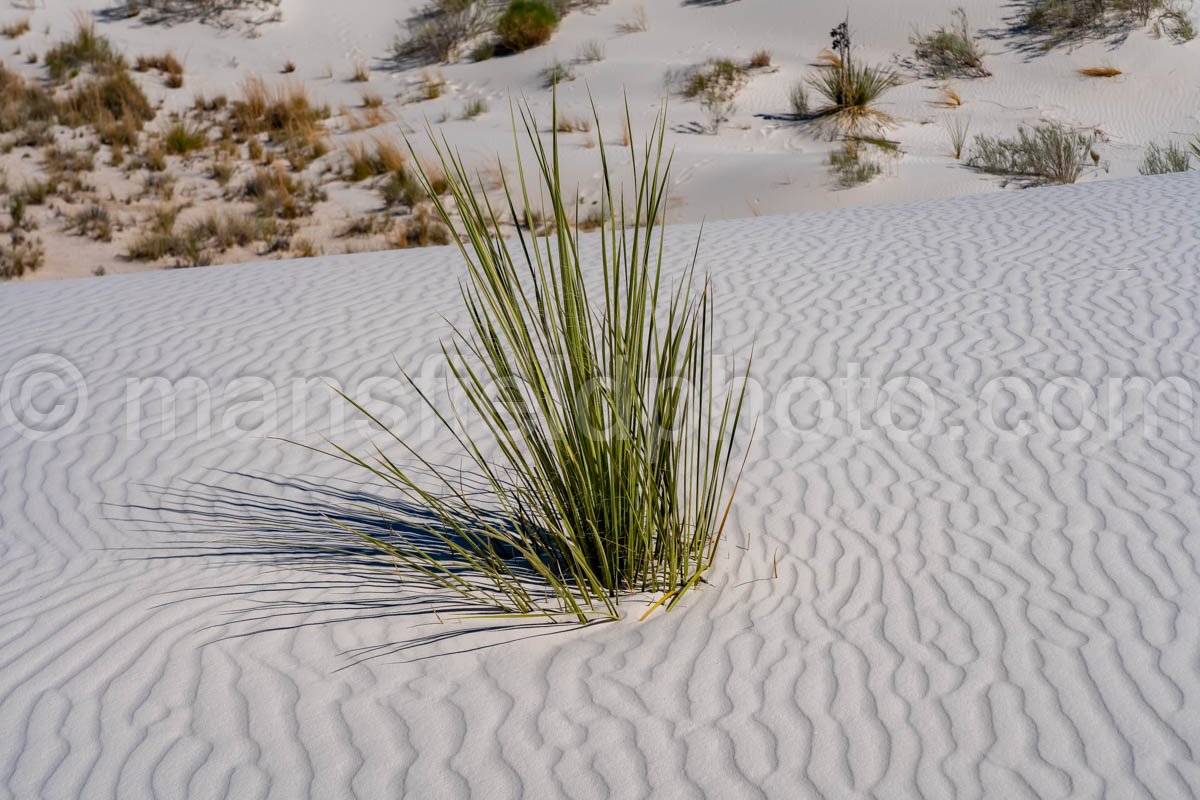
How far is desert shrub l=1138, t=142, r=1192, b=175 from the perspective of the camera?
529 inches

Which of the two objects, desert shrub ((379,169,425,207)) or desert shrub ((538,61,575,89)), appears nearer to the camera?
desert shrub ((379,169,425,207))

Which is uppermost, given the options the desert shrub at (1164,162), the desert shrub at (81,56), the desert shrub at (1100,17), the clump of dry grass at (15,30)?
the clump of dry grass at (15,30)

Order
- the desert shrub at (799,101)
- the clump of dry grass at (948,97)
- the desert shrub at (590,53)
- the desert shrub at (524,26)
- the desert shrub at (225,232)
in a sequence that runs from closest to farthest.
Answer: the desert shrub at (225,232) → the desert shrub at (799,101) → the clump of dry grass at (948,97) → the desert shrub at (590,53) → the desert shrub at (524,26)

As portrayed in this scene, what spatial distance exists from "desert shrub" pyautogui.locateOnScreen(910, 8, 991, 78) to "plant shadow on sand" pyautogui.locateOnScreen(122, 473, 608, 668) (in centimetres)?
1710

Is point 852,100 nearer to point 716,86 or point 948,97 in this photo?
point 948,97

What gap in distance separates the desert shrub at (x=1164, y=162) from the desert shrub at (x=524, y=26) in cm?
1207

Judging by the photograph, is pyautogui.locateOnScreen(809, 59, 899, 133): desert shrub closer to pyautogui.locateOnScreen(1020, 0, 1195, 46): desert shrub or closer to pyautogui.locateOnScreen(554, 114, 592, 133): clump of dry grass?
pyautogui.locateOnScreen(554, 114, 592, 133): clump of dry grass

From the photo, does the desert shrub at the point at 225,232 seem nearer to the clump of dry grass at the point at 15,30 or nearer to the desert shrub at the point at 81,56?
the desert shrub at the point at 81,56

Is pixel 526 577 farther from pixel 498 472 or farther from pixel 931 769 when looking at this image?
pixel 931 769

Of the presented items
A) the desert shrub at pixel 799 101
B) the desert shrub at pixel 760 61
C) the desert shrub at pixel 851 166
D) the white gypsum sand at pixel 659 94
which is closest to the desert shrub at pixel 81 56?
the white gypsum sand at pixel 659 94

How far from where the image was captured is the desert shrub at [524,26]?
2159 cm

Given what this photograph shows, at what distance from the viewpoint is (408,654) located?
3.65 metres

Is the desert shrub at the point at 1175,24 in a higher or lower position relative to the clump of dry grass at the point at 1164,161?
higher

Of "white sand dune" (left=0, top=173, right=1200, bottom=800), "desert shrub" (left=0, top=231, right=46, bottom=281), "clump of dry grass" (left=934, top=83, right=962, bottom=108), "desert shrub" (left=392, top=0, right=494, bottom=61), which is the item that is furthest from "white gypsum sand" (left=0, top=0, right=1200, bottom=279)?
"white sand dune" (left=0, top=173, right=1200, bottom=800)
